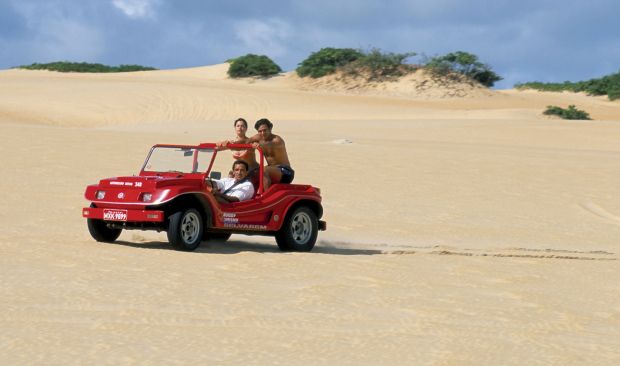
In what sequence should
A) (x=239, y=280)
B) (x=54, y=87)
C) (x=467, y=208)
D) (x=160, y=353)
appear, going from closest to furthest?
(x=160, y=353) < (x=239, y=280) < (x=467, y=208) < (x=54, y=87)

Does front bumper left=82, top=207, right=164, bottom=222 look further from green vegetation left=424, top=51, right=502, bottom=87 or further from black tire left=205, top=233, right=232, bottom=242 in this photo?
green vegetation left=424, top=51, right=502, bottom=87

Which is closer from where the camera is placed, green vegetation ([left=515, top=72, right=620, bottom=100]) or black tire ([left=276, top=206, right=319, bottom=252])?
black tire ([left=276, top=206, right=319, bottom=252])

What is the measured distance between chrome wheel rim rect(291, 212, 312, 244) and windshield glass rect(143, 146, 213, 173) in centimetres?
128

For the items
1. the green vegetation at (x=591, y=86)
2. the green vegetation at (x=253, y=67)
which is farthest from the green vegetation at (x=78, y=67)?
the green vegetation at (x=591, y=86)

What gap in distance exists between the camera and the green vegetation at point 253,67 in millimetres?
70188

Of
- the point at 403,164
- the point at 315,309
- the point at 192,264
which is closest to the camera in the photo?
the point at 315,309

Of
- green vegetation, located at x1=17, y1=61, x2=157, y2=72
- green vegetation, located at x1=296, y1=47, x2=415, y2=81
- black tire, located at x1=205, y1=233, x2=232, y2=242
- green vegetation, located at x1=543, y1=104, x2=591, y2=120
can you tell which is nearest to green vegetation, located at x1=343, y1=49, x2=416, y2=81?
green vegetation, located at x1=296, y1=47, x2=415, y2=81

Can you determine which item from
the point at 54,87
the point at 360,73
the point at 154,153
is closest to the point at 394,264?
the point at 154,153

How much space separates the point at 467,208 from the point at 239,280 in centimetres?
1066

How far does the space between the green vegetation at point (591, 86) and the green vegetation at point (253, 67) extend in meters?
20.2

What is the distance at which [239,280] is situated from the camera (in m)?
10.6

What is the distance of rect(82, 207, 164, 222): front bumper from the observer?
1248 cm

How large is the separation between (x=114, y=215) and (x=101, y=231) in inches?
25.8

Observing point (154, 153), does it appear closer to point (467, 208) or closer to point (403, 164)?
point (467, 208)
